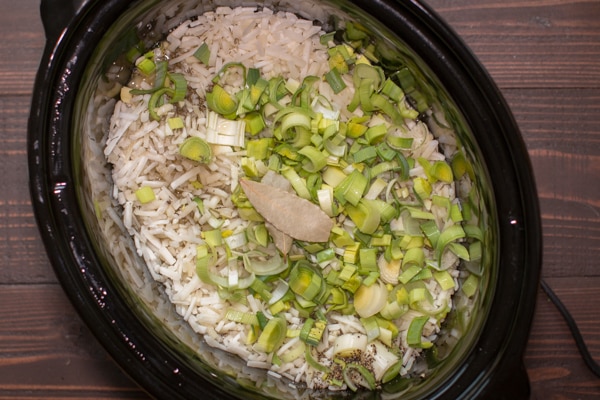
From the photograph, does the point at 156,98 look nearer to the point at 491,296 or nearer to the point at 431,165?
the point at 431,165

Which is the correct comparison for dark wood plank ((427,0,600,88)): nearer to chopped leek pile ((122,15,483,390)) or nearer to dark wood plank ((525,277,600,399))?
chopped leek pile ((122,15,483,390))

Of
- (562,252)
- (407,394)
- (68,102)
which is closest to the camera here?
(68,102)

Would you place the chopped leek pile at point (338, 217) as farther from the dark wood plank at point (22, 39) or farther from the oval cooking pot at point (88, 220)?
the dark wood plank at point (22, 39)

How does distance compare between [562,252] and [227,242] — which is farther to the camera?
[562,252]

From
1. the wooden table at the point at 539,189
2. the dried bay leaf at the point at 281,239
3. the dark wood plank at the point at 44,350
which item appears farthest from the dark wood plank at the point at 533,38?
the dark wood plank at the point at 44,350

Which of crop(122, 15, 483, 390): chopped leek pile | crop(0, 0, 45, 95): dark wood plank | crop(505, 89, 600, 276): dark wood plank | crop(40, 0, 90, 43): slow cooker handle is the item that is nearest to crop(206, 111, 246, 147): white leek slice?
crop(122, 15, 483, 390): chopped leek pile

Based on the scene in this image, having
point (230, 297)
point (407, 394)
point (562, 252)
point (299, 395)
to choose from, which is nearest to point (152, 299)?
point (230, 297)
